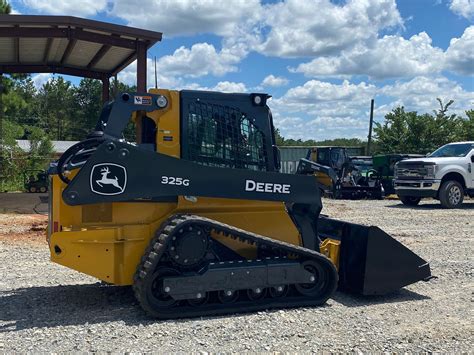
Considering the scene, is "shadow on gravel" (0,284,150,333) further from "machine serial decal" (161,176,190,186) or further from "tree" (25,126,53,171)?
"tree" (25,126,53,171)

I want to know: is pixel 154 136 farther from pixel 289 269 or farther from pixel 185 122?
pixel 289 269

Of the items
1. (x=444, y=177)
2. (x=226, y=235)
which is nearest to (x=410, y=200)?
(x=444, y=177)

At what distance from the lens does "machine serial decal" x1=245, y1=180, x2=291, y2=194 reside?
6.39 m

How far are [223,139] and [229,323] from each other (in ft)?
6.67

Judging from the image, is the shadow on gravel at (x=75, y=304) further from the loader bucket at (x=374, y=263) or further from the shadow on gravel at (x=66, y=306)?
the loader bucket at (x=374, y=263)

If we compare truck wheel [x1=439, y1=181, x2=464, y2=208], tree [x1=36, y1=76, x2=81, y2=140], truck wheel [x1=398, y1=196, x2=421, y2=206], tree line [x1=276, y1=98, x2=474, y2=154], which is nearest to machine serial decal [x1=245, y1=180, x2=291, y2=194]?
truck wheel [x1=439, y1=181, x2=464, y2=208]

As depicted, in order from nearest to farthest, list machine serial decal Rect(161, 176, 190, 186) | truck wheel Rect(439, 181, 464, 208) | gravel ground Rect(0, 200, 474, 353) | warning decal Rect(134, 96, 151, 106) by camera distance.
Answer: gravel ground Rect(0, 200, 474, 353)
machine serial decal Rect(161, 176, 190, 186)
warning decal Rect(134, 96, 151, 106)
truck wheel Rect(439, 181, 464, 208)

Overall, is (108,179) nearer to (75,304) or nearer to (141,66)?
(75,304)

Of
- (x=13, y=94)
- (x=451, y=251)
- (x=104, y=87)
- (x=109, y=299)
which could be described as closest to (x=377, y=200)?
(x=104, y=87)

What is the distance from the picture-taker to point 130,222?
20.5 feet

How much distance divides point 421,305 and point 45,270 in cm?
525

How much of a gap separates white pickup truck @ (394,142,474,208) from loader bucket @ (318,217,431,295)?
11.8 meters

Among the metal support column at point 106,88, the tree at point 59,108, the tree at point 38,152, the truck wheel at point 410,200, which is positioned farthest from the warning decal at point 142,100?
the tree at point 59,108

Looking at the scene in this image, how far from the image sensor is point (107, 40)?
1475 cm
